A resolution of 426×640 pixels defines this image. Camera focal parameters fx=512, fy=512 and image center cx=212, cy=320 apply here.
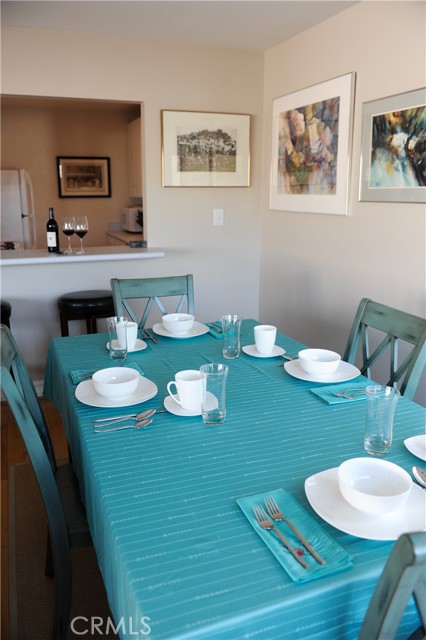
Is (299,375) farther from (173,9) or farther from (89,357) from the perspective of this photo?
(173,9)

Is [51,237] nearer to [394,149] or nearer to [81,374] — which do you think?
[81,374]

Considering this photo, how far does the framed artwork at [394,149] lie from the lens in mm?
2262

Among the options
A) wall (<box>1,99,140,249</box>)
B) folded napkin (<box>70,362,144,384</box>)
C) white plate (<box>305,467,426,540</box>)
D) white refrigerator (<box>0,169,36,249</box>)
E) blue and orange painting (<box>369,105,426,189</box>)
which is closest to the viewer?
white plate (<box>305,467,426,540</box>)

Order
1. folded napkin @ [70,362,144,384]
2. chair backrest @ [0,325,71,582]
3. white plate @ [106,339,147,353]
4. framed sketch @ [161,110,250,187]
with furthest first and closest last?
framed sketch @ [161,110,250,187] → white plate @ [106,339,147,353] → folded napkin @ [70,362,144,384] → chair backrest @ [0,325,71,582]

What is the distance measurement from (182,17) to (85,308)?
1.73 m

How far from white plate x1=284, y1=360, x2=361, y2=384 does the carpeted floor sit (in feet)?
3.29

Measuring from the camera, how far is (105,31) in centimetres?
307

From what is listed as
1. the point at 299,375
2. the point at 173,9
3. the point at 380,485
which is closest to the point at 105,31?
the point at 173,9

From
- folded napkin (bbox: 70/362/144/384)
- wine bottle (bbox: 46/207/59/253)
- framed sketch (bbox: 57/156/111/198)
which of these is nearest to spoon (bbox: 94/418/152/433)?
folded napkin (bbox: 70/362/144/384)

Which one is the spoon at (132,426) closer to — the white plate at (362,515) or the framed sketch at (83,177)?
the white plate at (362,515)

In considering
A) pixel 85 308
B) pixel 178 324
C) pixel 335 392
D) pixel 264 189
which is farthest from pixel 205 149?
pixel 335 392

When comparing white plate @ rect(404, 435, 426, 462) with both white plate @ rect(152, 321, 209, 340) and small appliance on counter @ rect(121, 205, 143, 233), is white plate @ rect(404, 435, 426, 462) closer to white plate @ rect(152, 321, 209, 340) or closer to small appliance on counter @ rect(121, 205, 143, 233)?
white plate @ rect(152, 321, 209, 340)

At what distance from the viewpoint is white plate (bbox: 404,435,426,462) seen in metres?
1.17

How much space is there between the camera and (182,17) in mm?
2820
